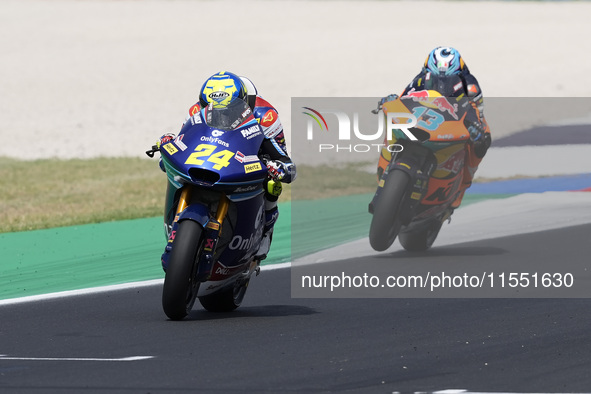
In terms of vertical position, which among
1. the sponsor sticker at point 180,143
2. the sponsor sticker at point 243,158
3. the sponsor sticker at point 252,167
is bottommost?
the sponsor sticker at point 252,167

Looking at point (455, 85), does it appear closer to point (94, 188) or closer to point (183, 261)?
point (183, 261)

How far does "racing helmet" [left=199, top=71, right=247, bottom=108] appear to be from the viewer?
814 centimetres

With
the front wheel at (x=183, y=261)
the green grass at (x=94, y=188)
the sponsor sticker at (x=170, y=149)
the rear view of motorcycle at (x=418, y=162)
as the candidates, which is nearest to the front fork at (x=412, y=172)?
the rear view of motorcycle at (x=418, y=162)

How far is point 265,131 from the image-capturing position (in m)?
8.38

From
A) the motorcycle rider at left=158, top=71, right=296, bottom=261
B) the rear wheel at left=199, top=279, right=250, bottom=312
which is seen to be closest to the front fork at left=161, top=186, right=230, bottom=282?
the motorcycle rider at left=158, top=71, right=296, bottom=261

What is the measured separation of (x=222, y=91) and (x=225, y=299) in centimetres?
141

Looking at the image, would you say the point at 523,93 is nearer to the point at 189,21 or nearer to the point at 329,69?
the point at 329,69

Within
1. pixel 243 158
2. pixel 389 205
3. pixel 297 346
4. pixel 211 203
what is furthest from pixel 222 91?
pixel 389 205

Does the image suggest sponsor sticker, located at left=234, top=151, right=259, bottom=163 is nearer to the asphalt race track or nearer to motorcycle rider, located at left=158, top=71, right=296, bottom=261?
motorcycle rider, located at left=158, top=71, right=296, bottom=261

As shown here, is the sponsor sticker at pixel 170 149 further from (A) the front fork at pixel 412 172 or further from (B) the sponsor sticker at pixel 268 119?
(A) the front fork at pixel 412 172

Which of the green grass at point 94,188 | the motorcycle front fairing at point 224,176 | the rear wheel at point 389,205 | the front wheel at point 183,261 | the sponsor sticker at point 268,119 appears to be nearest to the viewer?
the front wheel at point 183,261

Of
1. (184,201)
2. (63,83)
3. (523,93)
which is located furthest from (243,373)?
(63,83)

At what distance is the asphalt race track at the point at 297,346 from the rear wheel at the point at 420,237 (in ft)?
7.67

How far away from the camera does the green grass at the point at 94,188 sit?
1535 cm
